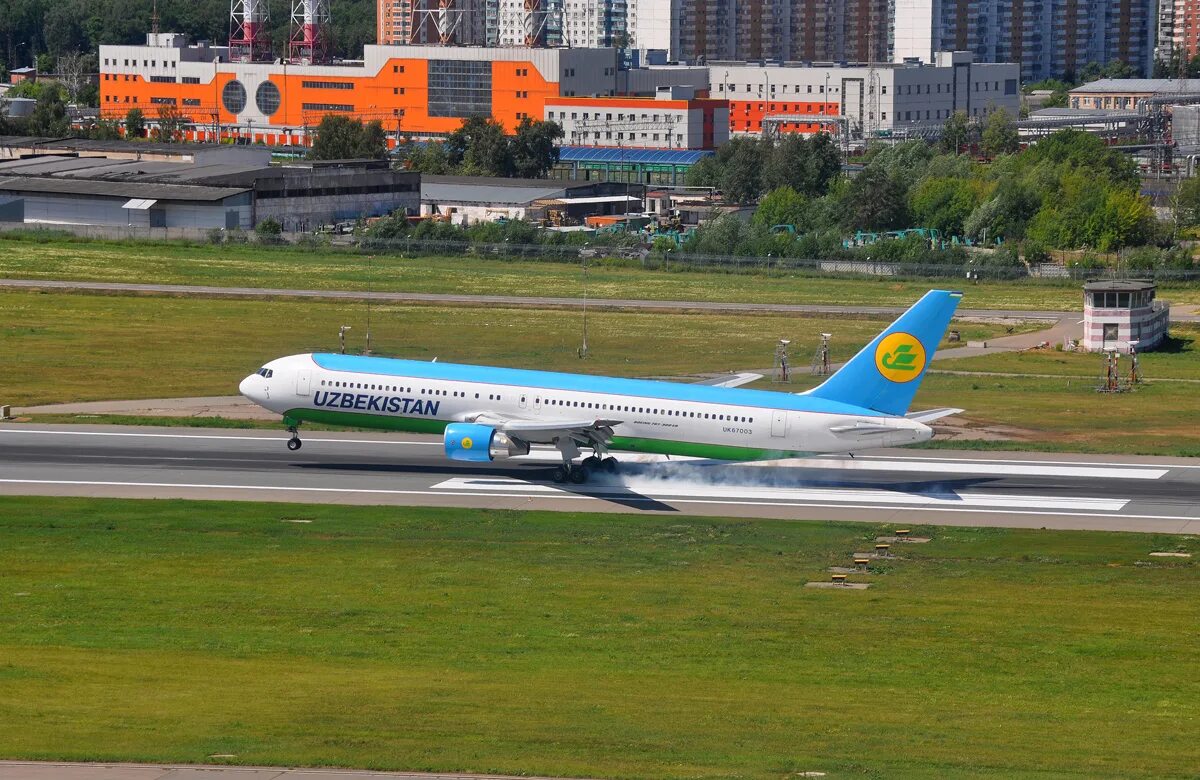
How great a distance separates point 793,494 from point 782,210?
11780 centimetres

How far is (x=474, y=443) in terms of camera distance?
63875 mm

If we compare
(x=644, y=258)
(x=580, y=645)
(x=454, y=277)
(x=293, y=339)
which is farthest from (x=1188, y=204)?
(x=580, y=645)

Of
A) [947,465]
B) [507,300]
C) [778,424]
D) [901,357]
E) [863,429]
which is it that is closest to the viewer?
[863,429]

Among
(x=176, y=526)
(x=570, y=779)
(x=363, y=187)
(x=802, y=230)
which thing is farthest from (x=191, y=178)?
(x=570, y=779)

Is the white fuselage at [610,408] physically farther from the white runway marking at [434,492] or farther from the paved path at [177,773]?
the paved path at [177,773]

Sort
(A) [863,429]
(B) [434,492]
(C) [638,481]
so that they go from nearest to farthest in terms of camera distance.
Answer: (A) [863,429], (B) [434,492], (C) [638,481]

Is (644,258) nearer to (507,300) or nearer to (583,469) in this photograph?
(507,300)

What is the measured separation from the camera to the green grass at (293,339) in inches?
3543

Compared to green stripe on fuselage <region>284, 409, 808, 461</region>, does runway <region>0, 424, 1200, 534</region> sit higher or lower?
lower

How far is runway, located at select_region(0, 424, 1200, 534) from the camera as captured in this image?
6334cm

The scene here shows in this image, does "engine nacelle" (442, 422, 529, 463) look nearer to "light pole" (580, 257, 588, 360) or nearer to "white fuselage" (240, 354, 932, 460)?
"white fuselage" (240, 354, 932, 460)

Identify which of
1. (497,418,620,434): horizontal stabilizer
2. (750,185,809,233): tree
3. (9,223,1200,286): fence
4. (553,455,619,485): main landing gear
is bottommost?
(553,455,619,485): main landing gear

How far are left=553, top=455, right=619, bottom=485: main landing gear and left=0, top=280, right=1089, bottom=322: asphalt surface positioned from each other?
165 feet

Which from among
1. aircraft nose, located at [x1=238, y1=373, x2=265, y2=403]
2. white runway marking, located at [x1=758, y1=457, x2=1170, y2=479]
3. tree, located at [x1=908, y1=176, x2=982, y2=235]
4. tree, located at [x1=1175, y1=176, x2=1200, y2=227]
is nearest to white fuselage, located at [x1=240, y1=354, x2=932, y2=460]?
aircraft nose, located at [x1=238, y1=373, x2=265, y2=403]
